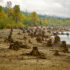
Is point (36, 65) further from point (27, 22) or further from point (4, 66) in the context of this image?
point (27, 22)

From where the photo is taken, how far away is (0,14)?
65.8 meters

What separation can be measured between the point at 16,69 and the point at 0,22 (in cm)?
4676

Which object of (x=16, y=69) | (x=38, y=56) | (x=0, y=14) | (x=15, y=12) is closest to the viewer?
(x=16, y=69)

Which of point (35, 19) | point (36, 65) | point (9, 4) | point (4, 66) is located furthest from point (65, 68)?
point (35, 19)

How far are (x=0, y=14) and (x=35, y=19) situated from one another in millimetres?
52663

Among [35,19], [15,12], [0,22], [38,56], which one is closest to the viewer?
[38,56]

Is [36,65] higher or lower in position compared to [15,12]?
lower

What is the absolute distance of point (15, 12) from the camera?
7881cm

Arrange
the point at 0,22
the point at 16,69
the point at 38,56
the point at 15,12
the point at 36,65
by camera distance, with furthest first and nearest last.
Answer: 1. the point at 15,12
2. the point at 0,22
3. the point at 38,56
4. the point at 36,65
5. the point at 16,69

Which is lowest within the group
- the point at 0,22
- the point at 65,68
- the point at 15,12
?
the point at 65,68

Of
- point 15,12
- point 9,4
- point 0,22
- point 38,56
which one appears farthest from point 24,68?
point 9,4

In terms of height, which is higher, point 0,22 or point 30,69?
point 0,22

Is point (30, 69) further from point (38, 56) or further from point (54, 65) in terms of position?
point (38, 56)

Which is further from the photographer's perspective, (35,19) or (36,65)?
(35,19)
